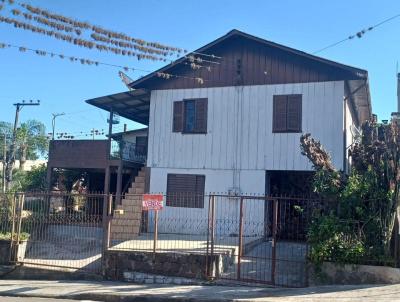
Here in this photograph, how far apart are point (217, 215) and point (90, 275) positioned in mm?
5737

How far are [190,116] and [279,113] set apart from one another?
3.40 metres

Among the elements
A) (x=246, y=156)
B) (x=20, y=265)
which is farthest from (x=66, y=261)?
(x=246, y=156)

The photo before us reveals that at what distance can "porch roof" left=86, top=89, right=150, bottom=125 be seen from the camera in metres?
19.3

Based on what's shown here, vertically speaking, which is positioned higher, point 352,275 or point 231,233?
point 231,233

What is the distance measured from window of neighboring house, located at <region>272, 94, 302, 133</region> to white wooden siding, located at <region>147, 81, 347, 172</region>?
5.6 inches

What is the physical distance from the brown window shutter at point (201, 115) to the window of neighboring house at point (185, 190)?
5.85 ft

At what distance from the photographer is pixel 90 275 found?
39.7ft

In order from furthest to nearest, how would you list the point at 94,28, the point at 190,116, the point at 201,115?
the point at 190,116, the point at 201,115, the point at 94,28

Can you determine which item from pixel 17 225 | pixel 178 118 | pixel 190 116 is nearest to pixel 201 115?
pixel 190 116

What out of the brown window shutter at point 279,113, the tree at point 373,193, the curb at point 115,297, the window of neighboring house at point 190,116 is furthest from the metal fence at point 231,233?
the brown window shutter at point 279,113

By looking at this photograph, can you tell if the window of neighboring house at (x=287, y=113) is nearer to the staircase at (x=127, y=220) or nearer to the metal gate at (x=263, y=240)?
the metal gate at (x=263, y=240)

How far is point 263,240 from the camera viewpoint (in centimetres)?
1473

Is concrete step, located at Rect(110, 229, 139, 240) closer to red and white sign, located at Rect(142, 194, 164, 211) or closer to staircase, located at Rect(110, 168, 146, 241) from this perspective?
staircase, located at Rect(110, 168, 146, 241)

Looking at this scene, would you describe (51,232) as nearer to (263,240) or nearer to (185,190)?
(185,190)
